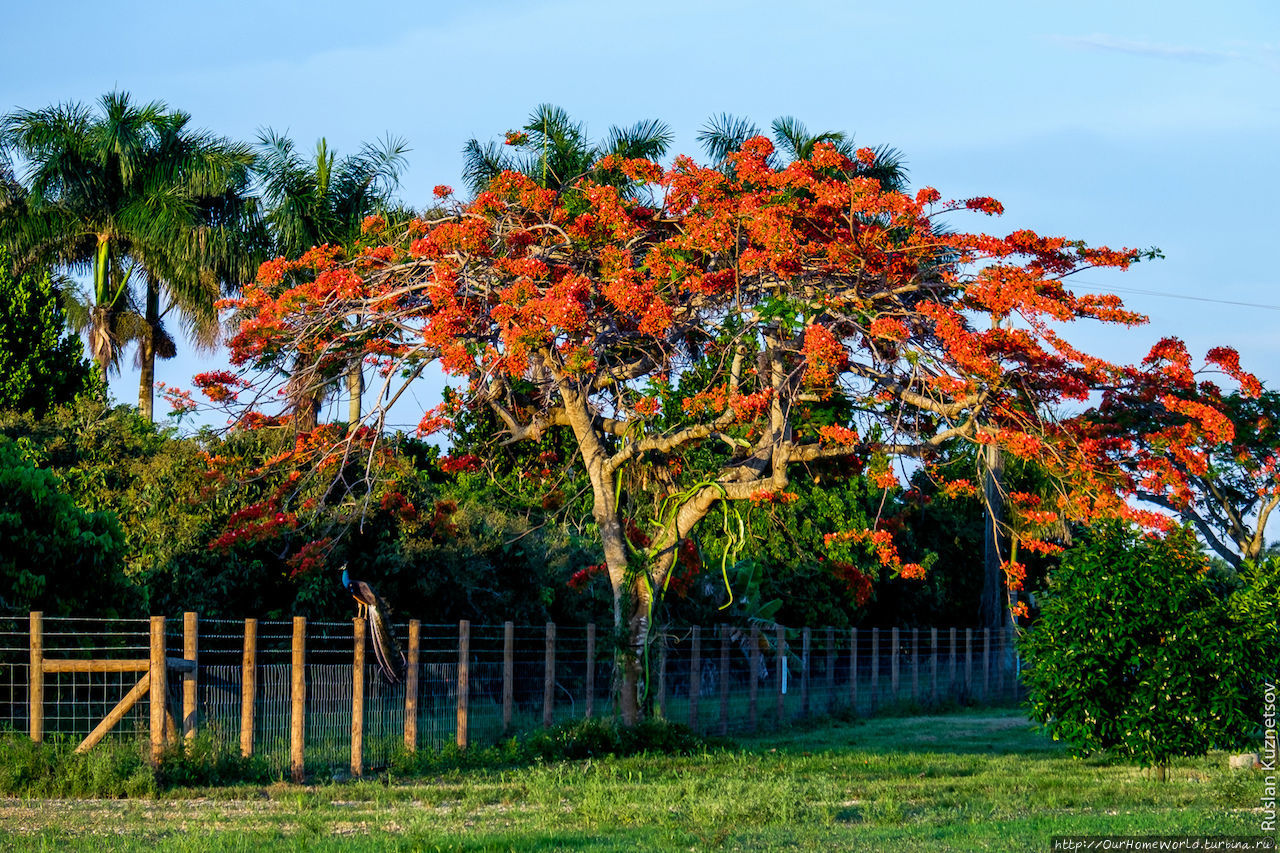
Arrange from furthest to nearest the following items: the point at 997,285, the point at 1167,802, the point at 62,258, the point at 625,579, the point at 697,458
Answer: the point at 62,258 → the point at 697,458 → the point at 625,579 → the point at 997,285 → the point at 1167,802

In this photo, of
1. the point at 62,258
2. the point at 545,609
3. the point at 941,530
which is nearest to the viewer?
the point at 545,609

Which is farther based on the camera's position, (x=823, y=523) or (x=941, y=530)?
(x=941, y=530)

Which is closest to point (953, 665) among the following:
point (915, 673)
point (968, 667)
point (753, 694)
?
point (968, 667)

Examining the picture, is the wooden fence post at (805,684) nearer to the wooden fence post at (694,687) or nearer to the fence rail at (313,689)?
the fence rail at (313,689)

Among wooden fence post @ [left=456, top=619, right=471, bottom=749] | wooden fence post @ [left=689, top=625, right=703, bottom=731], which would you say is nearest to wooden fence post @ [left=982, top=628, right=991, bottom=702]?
wooden fence post @ [left=689, top=625, right=703, bottom=731]

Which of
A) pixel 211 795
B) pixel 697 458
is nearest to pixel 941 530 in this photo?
pixel 697 458

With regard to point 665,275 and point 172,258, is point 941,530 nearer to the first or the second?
point 172,258

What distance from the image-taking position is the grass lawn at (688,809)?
27.2 ft

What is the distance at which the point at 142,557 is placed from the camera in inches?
709

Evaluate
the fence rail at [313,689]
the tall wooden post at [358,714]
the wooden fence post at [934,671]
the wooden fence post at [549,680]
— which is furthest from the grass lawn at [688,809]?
the wooden fence post at [934,671]

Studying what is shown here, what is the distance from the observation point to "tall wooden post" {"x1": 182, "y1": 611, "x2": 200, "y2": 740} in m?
11.5

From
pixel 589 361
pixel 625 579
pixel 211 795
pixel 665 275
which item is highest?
pixel 665 275

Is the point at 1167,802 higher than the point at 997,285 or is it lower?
lower

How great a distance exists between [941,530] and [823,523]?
865cm
